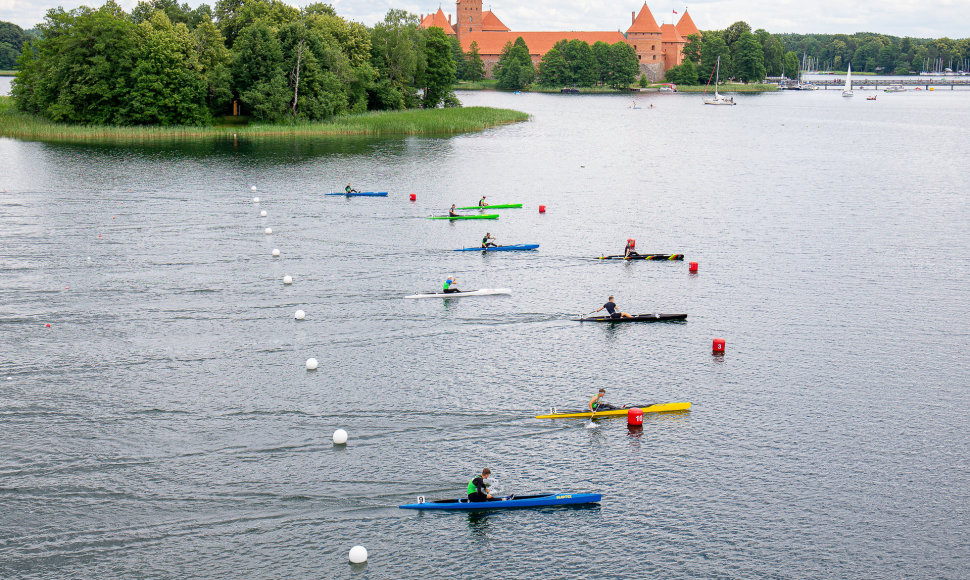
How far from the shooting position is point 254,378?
28.9 metres

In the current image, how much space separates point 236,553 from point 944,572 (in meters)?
16.6

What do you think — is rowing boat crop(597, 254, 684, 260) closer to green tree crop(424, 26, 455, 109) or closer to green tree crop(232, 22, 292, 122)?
green tree crop(232, 22, 292, 122)

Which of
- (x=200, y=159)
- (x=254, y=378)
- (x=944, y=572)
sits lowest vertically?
(x=944, y=572)

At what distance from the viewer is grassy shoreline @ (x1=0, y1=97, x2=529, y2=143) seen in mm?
93125

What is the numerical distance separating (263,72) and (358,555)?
89.2 metres

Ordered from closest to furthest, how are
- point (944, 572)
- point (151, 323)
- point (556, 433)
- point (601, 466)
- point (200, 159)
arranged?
point (944, 572) < point (601, 466) < point (556, 433) < point (151, 323) < point (200, 159)

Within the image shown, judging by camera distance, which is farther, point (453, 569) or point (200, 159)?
point (200, 159)

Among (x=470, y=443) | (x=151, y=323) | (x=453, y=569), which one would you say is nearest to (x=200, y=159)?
(x=151, y=323)

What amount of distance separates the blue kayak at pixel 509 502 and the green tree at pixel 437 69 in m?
114

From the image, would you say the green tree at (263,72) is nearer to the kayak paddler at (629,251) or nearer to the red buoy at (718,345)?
the kayak paddler at (629,251)

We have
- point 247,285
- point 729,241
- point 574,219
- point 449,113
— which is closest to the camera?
point 247,285

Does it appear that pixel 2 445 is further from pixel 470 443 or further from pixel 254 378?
pixel 470 443

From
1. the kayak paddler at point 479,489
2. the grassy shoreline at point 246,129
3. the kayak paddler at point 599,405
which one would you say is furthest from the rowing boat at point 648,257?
the grassy shoreline at point 246,129

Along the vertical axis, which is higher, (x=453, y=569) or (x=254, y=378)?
(x=254, y=378)
